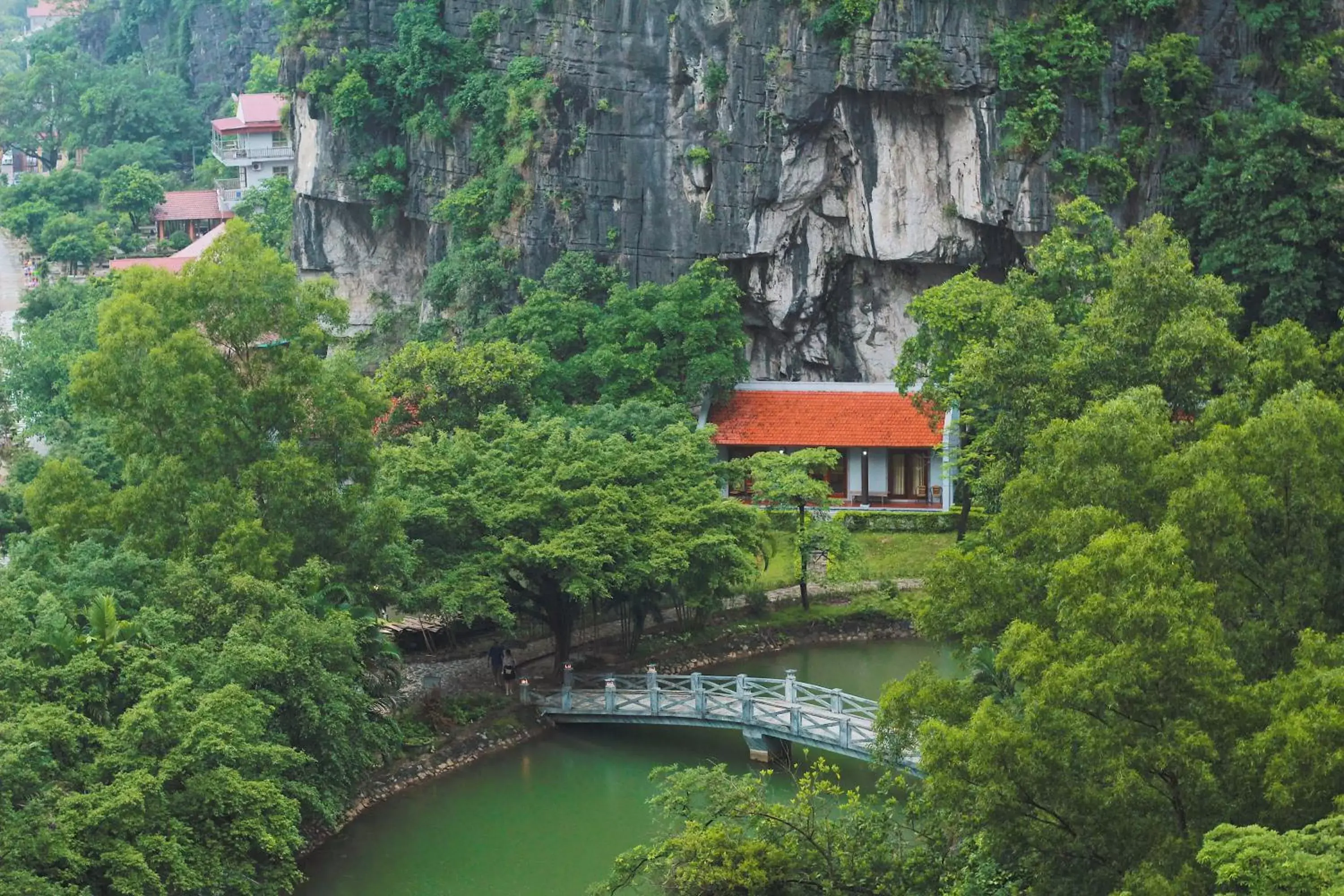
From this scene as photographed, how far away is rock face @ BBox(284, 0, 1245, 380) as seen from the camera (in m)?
40.8

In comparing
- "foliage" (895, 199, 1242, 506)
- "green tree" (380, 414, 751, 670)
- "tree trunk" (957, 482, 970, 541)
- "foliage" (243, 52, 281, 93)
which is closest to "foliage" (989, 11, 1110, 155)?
"foliage" (895, 199, 1242, 506)

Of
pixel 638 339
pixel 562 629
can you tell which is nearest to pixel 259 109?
pixel 638 339

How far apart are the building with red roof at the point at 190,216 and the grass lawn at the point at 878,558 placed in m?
31.4

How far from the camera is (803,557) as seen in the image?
35906 millimetres

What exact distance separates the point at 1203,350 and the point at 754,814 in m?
9.22

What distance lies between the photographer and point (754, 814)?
→ 22734 millimetres

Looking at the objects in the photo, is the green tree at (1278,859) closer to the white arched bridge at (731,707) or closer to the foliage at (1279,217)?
the white arched bridge at (731,707)

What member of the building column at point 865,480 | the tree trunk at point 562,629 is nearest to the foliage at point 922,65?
the building column at point 865,480

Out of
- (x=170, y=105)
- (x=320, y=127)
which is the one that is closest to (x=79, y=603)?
(x=320, y=127)

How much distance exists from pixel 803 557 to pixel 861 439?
4698 millimetres

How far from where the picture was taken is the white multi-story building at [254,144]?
64.0 m

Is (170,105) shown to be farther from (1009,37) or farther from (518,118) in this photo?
(1009,37)

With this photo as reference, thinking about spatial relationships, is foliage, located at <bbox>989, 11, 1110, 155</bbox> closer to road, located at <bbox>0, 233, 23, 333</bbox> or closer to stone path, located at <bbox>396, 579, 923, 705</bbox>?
stone path, located at <bbox>396, 579, 923, 705</bbox>

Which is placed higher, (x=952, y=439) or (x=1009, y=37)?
(x=1009, y=37)
